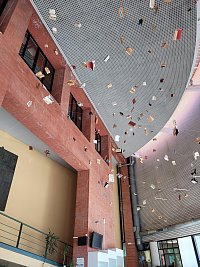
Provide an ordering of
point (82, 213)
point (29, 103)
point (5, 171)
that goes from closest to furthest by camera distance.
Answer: point (29, 103) → point (5, 171) → point (82, 213)

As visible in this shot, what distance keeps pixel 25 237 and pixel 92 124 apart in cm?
403


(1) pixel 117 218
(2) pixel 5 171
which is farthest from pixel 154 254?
(2) pixel 5 171

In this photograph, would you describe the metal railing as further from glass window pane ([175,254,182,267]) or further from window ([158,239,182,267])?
glass window pane ([175,254,182,267])

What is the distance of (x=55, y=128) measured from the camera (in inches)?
219

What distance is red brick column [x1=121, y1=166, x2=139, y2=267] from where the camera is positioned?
9164mm

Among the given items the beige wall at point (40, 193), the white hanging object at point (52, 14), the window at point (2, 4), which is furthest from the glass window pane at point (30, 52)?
the beige wall at point (40, 193)

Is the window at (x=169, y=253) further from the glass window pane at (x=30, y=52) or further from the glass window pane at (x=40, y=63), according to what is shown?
the glass window pane at (x=30, y=52)

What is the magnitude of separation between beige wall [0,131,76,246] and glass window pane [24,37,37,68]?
203 cm

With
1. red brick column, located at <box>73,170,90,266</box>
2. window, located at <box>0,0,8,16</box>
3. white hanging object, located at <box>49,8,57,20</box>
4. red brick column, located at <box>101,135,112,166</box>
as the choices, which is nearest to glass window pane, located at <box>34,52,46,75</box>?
white hanging object, located at <box>49,8,57,20</box>

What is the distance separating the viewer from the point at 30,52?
6.20m

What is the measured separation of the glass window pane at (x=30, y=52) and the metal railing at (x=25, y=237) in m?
3.80

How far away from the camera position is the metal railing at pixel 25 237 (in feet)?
17.3

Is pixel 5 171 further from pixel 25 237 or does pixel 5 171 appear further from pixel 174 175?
pixel 174 175

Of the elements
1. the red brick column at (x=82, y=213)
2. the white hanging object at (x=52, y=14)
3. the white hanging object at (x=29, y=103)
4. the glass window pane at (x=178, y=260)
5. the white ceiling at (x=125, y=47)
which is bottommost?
the glass window pane at (x=178, y=260)
